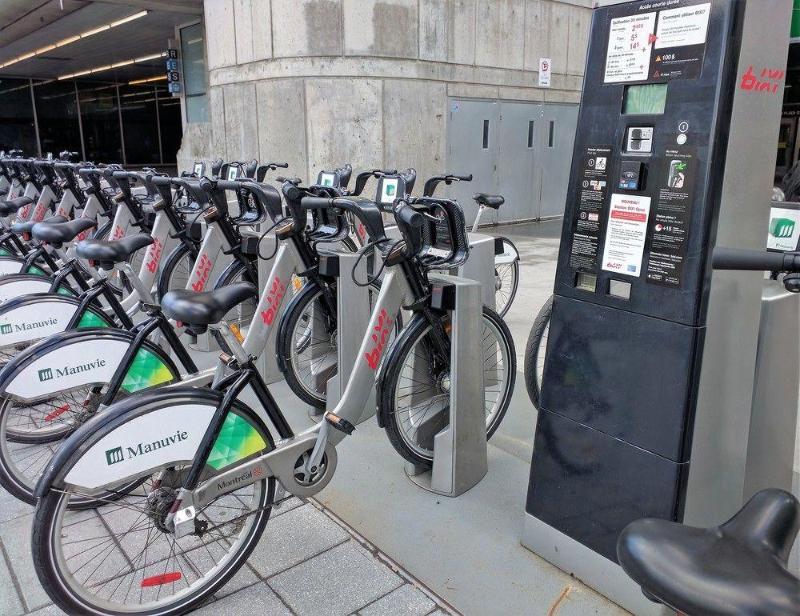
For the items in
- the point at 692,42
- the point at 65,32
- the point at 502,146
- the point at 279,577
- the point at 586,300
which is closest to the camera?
the point at 692,42

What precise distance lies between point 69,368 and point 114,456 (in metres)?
Answer: 0.84

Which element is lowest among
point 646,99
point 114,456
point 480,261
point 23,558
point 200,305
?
point 23,558

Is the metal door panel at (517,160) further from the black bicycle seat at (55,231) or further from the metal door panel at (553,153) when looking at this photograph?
the black bicycle seat at (55,231)

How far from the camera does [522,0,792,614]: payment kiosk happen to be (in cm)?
171

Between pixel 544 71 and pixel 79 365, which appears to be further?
pixel 544 71

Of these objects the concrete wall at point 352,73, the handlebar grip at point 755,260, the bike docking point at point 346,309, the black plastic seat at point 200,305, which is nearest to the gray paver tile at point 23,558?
the black plastic seat at point 200,305

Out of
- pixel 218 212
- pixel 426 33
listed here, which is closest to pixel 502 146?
pixel 426 33

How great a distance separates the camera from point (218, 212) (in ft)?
12.1

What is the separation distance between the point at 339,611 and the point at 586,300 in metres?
1.31

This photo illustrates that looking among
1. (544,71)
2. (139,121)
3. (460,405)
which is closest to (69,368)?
(460,405)

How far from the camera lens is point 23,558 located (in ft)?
7.70

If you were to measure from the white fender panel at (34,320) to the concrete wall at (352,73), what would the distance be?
5.78 metres

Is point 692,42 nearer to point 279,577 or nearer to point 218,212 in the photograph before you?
point 279,577

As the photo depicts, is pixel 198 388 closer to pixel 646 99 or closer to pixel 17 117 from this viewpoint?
pixel 646 99
